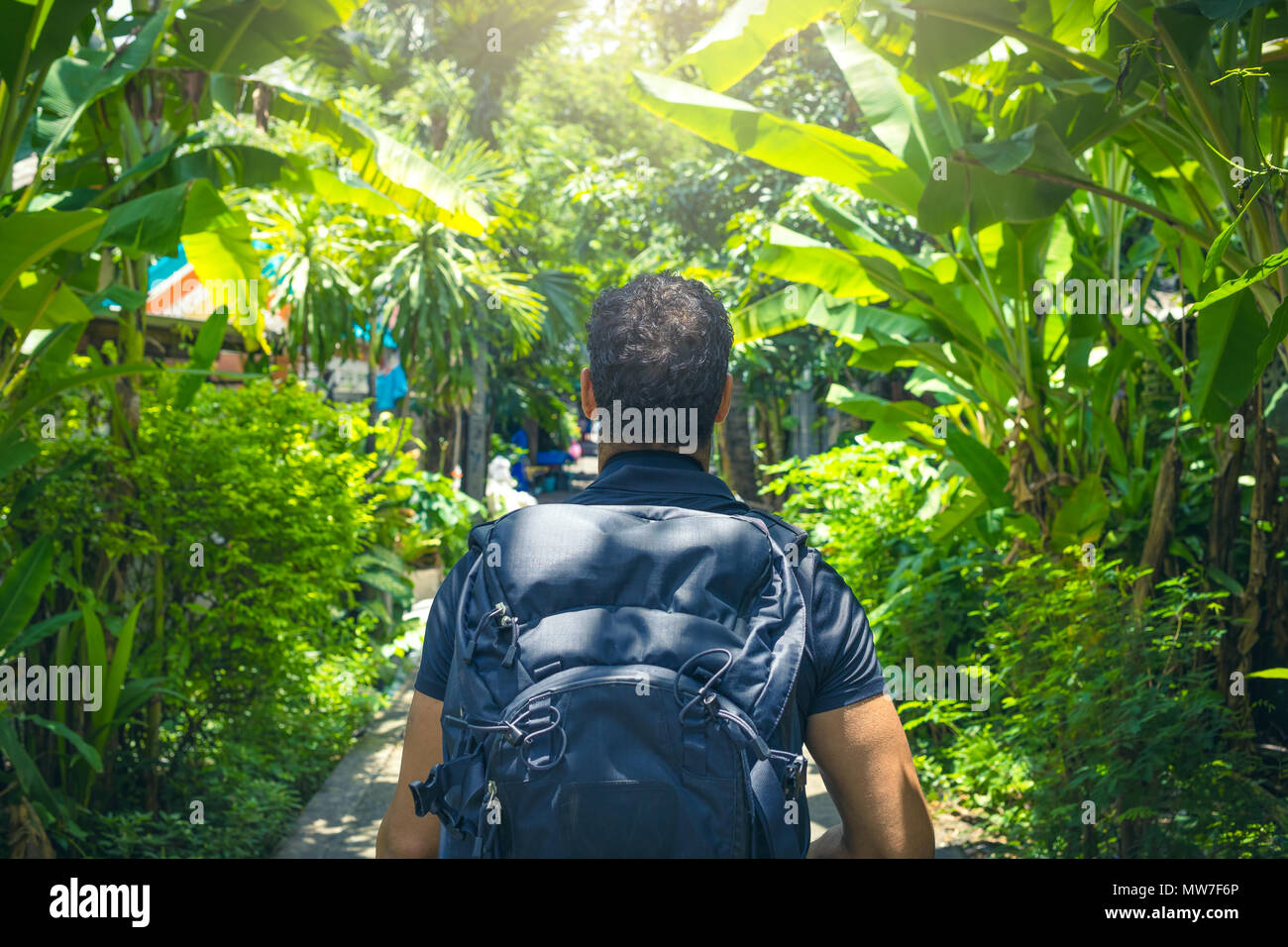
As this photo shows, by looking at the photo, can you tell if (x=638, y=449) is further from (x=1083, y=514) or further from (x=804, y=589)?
(x=1083, y=514)

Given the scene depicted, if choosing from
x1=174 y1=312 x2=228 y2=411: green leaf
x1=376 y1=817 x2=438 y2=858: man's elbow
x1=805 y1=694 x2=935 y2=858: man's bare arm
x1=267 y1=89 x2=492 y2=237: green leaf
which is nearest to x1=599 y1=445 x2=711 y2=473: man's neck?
x1=805 y1=694 x2=935 y2=858: man's bare arm

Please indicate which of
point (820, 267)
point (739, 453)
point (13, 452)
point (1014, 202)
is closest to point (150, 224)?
point (13, 452)

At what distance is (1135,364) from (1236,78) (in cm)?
261

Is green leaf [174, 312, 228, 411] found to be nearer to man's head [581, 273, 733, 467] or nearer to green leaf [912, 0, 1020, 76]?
green leaf [912, 0, 1020, 76]

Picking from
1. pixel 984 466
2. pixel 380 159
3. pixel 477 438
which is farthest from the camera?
pixel 477 438

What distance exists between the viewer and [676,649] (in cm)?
164

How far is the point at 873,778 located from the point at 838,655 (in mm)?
200

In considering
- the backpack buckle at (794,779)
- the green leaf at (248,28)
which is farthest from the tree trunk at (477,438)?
the backpack buckle at (794,779)

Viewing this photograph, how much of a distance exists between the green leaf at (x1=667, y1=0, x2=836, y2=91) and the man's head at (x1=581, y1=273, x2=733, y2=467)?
2.87 metres

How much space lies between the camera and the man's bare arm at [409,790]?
182 centimetres

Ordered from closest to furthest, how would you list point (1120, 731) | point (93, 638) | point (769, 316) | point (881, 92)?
point (1120, 731) < point (93, 638) < point (881, 92) < point (769, 316)

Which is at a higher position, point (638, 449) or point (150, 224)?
point (150, 224)
